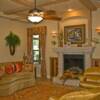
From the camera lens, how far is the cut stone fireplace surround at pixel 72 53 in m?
7.90

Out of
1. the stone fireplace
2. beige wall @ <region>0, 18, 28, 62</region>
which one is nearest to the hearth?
the stone fireplace

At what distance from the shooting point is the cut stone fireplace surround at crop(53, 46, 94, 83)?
25.9 ft

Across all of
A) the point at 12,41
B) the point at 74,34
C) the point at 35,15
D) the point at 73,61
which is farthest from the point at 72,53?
the point at 35,15

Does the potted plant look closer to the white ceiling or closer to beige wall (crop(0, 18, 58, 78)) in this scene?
beige wall (crop(0, 18, 58, 78))

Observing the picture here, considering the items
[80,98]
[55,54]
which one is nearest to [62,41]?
[55,54]

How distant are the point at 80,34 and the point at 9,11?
3281 millimetres

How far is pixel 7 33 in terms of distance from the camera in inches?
351

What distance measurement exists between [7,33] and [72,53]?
326cm

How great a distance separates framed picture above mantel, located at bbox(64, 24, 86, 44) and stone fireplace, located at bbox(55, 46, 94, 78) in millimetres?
398

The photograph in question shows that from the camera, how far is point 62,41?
29.1ft

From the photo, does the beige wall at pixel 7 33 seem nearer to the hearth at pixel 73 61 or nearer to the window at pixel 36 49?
the window at pixel 36 49

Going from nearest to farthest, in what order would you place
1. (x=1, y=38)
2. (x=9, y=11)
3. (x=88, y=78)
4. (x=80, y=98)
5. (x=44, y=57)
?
(x=80, y=98) < (x=88, y=78) < (x=9, y=11) < (x=1, y=38) < (x=44, y=57)

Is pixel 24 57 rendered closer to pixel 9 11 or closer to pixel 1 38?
pixel 1 38

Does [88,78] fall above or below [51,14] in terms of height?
below
